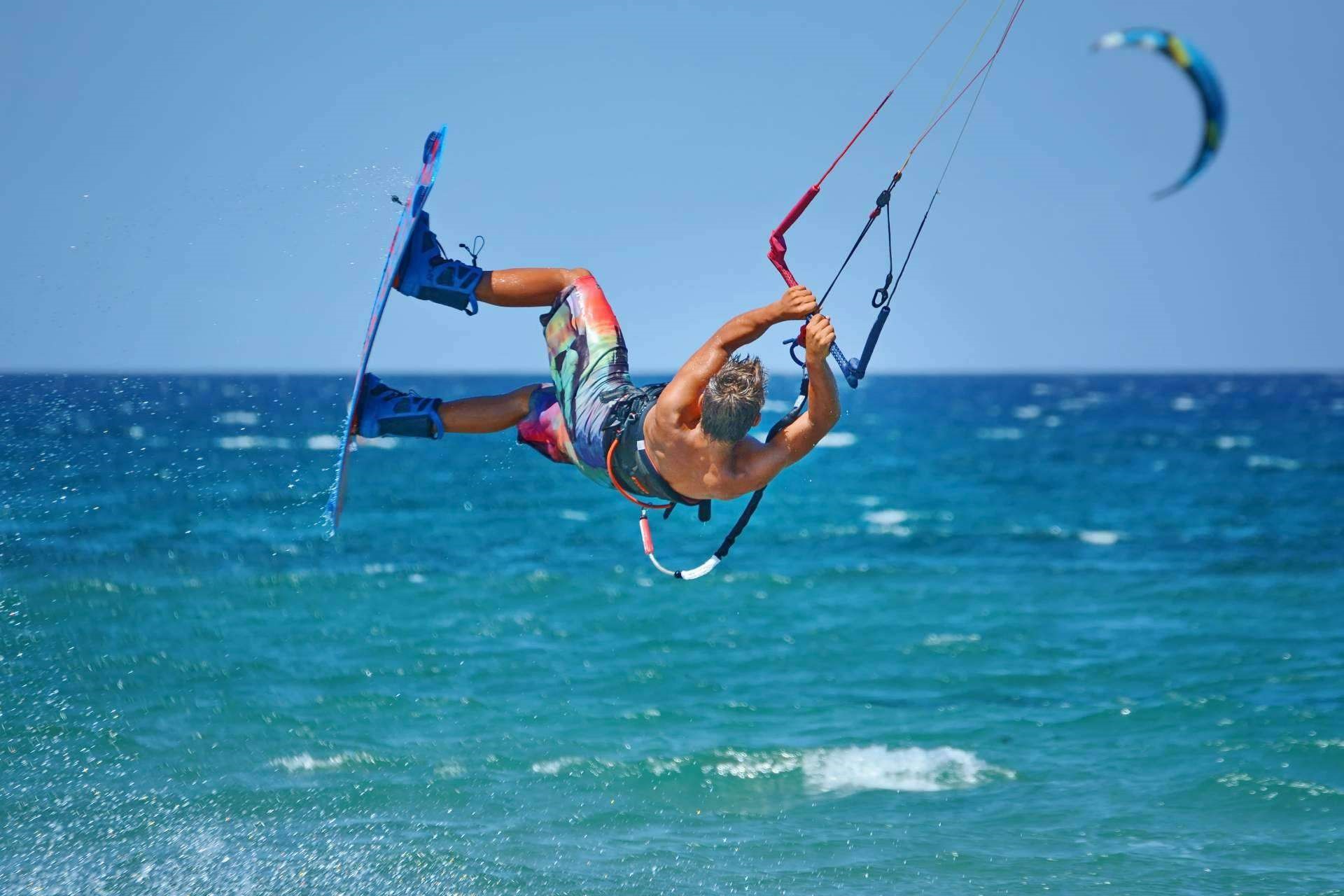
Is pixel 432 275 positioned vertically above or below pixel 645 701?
above

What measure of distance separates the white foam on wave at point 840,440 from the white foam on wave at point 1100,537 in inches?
1114

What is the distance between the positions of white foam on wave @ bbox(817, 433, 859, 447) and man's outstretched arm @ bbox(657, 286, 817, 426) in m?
50.6

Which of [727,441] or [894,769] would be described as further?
[894,769]

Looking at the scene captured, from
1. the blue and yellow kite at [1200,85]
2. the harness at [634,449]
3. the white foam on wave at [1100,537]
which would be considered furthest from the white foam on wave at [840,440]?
the blue and yellow kite at [1200,85]

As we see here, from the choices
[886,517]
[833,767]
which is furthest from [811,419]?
[886,517]

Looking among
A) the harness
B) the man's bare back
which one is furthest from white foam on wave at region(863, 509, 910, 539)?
the man's bare back

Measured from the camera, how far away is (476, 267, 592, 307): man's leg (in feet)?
22.8

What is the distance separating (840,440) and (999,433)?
7.40 metres

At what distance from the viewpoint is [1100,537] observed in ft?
88.9

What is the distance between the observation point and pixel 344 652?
15.7 m

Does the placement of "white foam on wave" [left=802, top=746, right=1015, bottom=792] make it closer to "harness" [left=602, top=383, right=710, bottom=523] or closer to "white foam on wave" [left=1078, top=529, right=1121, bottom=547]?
"harness" [left=602, top=383, right=710, bottom=523]

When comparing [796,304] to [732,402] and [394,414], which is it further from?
[394,414]

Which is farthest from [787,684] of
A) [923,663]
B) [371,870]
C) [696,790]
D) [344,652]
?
[371,870]

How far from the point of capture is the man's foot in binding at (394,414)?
695 cm
